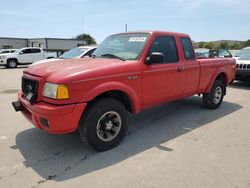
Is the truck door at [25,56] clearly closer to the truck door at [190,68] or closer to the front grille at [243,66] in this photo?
the front grille at [243,66]

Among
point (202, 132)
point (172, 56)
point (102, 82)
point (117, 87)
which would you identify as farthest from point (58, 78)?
point (202, 132)

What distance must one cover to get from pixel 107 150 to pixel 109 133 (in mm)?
270

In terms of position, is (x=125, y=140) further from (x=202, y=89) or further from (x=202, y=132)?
(x=202, y=89)

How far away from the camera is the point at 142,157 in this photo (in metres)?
3.80

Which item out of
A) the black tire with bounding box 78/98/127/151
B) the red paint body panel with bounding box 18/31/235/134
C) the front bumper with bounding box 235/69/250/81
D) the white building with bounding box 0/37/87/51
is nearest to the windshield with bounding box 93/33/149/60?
the red paint body panel with bounding box 18/31/235/134

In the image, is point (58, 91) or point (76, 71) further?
point (76, 71)

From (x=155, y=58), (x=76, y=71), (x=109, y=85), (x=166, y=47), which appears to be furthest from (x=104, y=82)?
(x=166, y=47)

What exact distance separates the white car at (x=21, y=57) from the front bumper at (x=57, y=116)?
1951cm

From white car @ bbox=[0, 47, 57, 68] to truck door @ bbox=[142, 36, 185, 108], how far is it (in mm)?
19121

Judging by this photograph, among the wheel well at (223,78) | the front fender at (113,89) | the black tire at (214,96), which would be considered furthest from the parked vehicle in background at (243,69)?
the front fender at (113,89)

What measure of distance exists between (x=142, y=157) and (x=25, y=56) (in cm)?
2035

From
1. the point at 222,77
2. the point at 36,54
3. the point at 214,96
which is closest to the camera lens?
the point at 214,96

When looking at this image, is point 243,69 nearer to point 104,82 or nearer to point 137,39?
point 137,39

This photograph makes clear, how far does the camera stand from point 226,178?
10.6 ft
